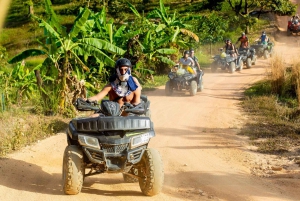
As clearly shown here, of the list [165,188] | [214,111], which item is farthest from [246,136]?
[165,188]

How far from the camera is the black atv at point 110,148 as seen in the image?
515cm

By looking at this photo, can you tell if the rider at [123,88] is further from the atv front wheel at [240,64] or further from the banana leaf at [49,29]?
the atv front wheel at [240,64]

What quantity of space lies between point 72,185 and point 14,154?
2.88 metres

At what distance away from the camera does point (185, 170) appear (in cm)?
714

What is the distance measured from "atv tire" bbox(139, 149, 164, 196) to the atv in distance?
1662cm

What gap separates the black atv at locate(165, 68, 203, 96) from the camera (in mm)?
15625

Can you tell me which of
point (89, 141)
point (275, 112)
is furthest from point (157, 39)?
point (89, 141)

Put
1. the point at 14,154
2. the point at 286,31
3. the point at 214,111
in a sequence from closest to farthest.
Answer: the point at 14,154, the point at 214,111, the point at 286,31

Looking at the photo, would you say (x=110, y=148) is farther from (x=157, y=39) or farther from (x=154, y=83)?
(x=157, y=39)

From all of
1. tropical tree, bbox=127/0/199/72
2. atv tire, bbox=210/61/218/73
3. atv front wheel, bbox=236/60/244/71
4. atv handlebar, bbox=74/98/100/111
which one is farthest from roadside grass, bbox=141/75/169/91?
atv handlebar, bbox=74/98/100/111

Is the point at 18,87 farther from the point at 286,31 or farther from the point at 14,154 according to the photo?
the point at 286,31

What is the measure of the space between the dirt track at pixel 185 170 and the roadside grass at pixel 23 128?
0.87 feet

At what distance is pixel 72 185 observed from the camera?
5250 millimetres

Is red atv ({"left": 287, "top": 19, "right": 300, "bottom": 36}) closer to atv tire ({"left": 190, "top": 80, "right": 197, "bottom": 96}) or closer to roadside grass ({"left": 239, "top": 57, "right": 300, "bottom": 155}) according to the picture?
roadside grass ({"left": 239, "top": 57, "right": 300, "bottom": 155})
